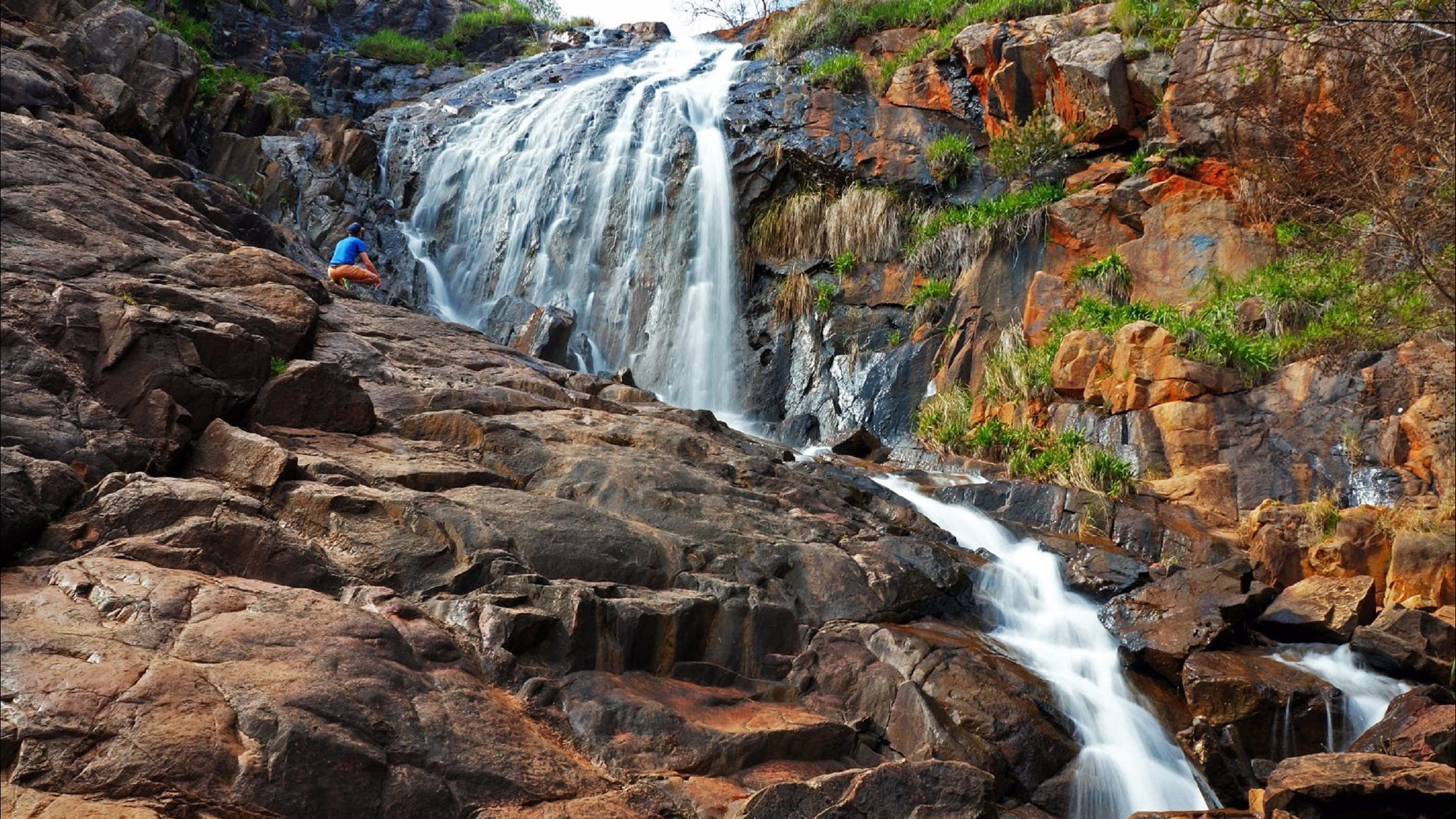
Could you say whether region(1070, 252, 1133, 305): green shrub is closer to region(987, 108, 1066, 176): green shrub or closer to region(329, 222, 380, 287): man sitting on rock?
region(987, 108, 1066, 176): green shrub

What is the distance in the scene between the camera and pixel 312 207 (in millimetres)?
17203

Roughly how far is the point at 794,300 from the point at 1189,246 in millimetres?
6290

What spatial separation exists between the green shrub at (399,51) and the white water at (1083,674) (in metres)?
22.5

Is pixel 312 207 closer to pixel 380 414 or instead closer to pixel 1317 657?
pixel 380 414

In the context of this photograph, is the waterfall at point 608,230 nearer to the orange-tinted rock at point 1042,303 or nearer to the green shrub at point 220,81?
the green shrub at point 220,81

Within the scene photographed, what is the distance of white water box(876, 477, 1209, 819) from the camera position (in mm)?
6211

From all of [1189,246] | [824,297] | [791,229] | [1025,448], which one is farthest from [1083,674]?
[791,229]

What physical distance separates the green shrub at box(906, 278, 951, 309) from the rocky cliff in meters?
0.19

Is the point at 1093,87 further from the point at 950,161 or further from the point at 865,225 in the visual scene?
the point at 865,225

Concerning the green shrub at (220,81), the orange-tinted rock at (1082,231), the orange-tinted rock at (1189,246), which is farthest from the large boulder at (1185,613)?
the green shrub at (220,81)

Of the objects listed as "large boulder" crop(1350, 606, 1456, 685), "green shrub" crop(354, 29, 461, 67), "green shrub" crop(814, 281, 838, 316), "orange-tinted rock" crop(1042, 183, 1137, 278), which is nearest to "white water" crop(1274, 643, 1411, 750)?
"large boulder" crop(1350, 606, 1456, 685)

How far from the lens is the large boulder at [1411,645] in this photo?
7406mm

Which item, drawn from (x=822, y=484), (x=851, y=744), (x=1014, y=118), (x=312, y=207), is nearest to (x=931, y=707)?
(x=851, y=744)

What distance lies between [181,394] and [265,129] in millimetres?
15139
